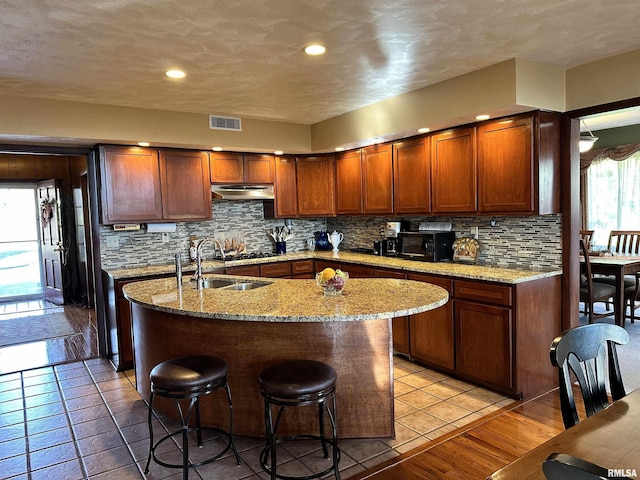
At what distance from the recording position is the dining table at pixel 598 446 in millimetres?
1131

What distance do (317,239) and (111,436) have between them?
11.5ft

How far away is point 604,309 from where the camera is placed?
6031 mm

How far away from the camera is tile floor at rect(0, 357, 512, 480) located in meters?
2.56

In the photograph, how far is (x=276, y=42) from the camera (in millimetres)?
2715

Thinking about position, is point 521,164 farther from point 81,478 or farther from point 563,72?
point 81,478

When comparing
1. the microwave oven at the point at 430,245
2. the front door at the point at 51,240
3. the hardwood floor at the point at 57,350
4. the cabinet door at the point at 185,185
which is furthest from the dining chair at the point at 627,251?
the front door at the point at 51,240

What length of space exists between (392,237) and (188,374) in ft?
10.4

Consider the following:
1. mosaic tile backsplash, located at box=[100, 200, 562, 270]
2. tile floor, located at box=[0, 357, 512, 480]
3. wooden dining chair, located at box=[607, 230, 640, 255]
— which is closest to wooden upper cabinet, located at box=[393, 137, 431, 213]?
mosaic tile backsplash, located at box=[100, 200, 562, 270]

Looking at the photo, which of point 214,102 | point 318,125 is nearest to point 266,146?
point 318,125

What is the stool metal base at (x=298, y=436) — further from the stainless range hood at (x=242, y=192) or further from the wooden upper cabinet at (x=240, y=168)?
the wooden upper cabinet at (x=240, y=168)

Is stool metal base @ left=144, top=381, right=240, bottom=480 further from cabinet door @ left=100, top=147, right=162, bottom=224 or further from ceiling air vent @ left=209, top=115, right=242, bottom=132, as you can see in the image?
ceiling air vent @ left=209, top=115, right=242, bottom=132

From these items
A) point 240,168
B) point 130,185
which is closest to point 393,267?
point 240,168

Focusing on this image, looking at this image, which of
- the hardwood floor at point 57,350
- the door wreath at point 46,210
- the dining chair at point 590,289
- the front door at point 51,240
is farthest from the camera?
the door wreath at point 46,210

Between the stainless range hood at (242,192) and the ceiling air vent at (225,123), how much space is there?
0.67 metres
